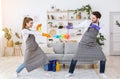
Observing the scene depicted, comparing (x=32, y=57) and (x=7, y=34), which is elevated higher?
(x=7, y=34)

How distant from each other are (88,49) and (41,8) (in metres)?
4.66

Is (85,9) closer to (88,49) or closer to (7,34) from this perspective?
(7,34)

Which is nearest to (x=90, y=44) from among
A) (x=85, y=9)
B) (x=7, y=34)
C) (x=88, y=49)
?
(x=88, y=49)

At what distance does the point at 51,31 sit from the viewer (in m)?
9.47

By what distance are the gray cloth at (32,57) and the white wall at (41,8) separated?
14.4 feet

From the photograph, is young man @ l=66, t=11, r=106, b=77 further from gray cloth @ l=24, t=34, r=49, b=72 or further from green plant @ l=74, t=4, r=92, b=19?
green plant @ l=74, t=4, r=92, b=19

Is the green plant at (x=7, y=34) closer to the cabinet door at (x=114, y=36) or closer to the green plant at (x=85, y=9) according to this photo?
the green plant at (x=85, y=9)

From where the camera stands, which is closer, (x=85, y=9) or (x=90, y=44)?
(x=90, y=44)

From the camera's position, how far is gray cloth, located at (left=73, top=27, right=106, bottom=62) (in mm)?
5086

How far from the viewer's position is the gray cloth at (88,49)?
5.09m

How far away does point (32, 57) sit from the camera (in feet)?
16.8

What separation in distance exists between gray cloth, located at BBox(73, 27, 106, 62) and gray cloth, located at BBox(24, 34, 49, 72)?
705 mm

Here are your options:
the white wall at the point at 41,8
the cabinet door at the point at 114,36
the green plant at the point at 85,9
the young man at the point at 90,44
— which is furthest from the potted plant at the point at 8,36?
the young man at the point at 90,44

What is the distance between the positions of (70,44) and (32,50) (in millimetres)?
2073
